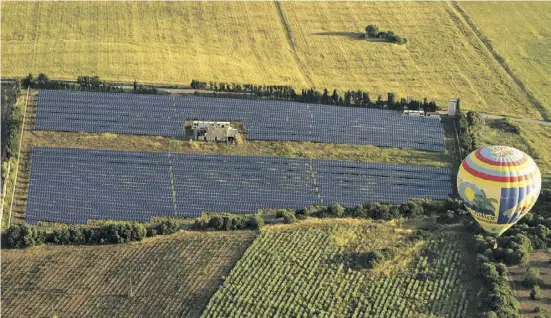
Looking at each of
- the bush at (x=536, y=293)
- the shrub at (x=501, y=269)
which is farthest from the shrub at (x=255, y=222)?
the bush at (x=536, y=293)

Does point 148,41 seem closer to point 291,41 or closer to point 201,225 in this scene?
point 291,41

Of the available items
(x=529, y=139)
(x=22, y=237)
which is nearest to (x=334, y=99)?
(x=529, y=139)

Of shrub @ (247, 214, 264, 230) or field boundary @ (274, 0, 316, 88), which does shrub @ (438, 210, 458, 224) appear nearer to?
shrub @ (247, 214, 264, 230)

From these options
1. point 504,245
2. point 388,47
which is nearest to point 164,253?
point 504,245

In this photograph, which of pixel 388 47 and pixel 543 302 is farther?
pixel 388 47

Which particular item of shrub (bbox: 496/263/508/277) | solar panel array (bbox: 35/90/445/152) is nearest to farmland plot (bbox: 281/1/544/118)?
solar panel array (bbox: 35/90/445/152)

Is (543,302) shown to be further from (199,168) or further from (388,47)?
(388,47)
